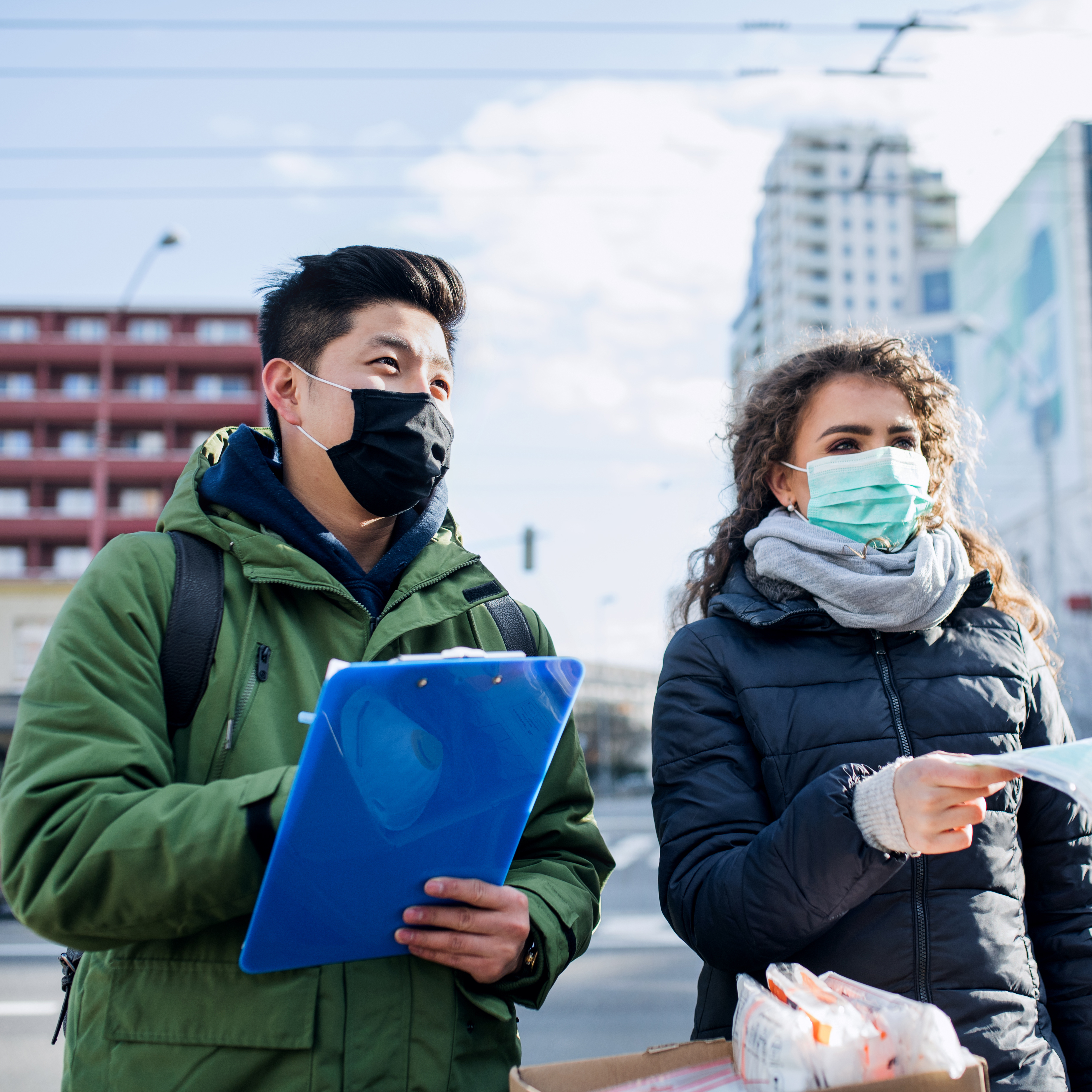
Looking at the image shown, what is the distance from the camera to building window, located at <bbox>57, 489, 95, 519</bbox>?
1574 inches

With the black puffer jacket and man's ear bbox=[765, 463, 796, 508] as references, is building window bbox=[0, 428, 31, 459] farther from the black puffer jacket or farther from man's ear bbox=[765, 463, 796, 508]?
the black puffer jacket

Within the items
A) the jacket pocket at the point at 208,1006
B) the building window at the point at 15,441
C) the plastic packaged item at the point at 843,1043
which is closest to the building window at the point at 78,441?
the building window at the point at 15,441

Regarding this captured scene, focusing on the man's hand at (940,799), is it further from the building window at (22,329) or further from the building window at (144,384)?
the building window at (22,329)

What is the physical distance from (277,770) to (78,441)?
44167 mm

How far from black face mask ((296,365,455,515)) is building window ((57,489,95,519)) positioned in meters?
41.5

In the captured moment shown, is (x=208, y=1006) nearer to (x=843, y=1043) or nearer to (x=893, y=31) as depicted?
(x=843, y=1043)

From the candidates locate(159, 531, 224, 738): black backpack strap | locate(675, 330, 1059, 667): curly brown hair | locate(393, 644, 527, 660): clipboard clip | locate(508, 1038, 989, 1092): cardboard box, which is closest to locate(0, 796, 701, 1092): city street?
locate(675, 330, 1059, 667): curly brown hair

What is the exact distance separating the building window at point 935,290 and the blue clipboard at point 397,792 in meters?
76.4

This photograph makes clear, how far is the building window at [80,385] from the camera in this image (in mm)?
41219

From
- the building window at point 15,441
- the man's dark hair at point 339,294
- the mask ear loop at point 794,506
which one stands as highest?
the building window at point 15,441

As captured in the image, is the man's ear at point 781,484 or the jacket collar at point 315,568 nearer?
the jacket collar at point 315,568

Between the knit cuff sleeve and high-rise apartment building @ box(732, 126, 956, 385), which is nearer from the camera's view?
the knit cuff sleeve

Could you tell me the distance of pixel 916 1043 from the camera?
3.86ft

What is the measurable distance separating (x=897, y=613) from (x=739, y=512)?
59 cm
